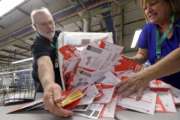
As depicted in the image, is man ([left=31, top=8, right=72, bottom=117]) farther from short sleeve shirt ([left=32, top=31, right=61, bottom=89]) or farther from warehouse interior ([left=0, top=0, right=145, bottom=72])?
warehouse interior ([left=0, top=0, right=145, bottom=72])

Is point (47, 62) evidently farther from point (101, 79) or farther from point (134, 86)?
point (134, 86)

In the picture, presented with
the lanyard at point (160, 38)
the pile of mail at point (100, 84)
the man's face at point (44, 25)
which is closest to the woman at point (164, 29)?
the lanyard at point (160, 38)

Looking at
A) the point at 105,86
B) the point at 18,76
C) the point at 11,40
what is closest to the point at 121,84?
the point at 105,86

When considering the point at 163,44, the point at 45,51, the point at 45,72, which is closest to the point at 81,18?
the point at 45,51

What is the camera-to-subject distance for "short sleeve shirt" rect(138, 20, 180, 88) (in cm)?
97

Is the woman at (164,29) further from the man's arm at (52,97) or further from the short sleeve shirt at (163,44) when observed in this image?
the man's arm at (52,97)

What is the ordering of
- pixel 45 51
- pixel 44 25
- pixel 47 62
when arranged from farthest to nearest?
pixel 44 25
pixel 45 51
pixel 47 62

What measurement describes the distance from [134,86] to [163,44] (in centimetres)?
36

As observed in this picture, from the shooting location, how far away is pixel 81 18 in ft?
13.9

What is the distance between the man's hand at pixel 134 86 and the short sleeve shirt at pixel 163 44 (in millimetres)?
277

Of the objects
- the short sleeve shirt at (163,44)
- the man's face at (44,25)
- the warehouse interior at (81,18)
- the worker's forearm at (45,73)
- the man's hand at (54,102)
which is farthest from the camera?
the warehouse interior at (81,18)

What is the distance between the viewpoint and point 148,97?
74 cm

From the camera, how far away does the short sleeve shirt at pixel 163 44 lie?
974mm

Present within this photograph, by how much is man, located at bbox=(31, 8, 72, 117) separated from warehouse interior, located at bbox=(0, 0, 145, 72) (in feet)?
4.93
